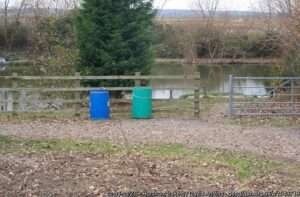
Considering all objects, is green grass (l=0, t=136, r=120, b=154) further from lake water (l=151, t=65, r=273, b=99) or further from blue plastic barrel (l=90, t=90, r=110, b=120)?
lake water (l=151, t=65, r=273, b=99)

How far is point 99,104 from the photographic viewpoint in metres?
12.2

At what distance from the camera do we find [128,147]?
28.1 ft

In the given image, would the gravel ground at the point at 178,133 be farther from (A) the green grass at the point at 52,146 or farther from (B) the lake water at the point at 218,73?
(B) the lake water at the point at 218,73

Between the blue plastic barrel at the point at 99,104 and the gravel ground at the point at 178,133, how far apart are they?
37cm

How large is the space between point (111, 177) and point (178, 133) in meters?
4.37

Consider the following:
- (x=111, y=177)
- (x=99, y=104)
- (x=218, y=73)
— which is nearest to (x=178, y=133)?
(x=99, y=104)

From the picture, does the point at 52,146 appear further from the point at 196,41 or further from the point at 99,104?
the point at 196,41

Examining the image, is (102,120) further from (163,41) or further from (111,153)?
(163,41)

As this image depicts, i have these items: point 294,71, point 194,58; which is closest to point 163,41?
point 194,58

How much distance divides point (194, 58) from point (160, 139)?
69.6ft

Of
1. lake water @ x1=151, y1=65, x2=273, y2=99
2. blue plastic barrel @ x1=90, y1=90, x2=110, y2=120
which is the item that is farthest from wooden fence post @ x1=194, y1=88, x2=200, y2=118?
lake water @ x1=151, y1=65, x2=273, y2=99

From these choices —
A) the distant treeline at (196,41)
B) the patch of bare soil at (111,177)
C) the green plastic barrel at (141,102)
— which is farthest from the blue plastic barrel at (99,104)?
the distant treeline at (196,41)

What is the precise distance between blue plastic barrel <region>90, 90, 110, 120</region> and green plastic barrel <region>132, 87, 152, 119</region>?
0.72m

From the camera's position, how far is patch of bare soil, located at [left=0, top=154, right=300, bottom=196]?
220 inches
